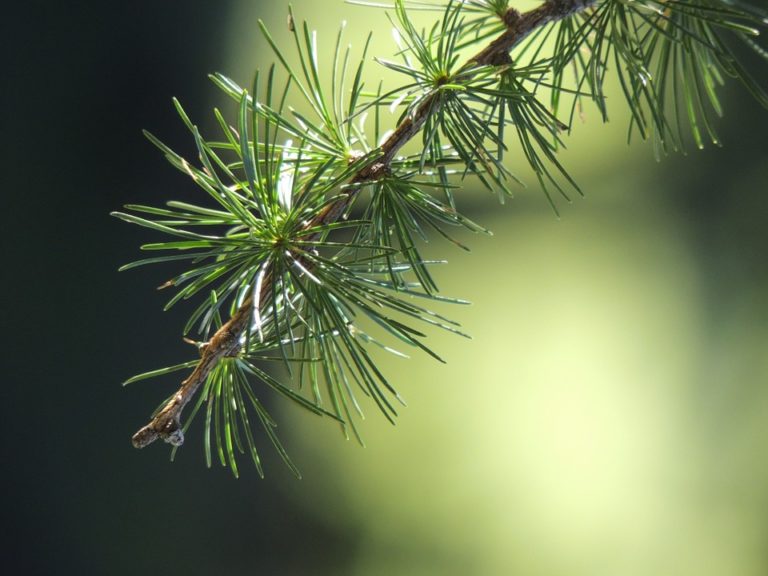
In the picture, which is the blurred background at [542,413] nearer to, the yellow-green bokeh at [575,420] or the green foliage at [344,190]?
the yellow-green bokeh at [575,420]

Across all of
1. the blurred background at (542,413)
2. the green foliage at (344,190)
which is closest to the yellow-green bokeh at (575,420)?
the blurred background at (542,413)

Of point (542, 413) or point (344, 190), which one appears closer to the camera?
point (344, 190)

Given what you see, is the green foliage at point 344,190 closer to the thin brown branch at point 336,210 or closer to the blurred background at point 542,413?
the thin brown branch at point 336,210

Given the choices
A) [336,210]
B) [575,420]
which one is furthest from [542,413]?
[336,210]

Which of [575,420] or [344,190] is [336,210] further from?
[575,420]

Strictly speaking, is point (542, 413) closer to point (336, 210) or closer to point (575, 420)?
point (575, 420)

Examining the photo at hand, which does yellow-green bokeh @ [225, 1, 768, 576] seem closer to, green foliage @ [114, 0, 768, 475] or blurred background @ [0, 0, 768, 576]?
blurred background @ [0, 0, 768, 576]

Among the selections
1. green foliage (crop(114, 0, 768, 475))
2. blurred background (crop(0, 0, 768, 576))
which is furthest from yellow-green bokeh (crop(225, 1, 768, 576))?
green foliage (crop(114, 0, 768, 475))

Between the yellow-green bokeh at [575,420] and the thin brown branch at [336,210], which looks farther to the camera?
the yellow-green bokeh at [575,420]
